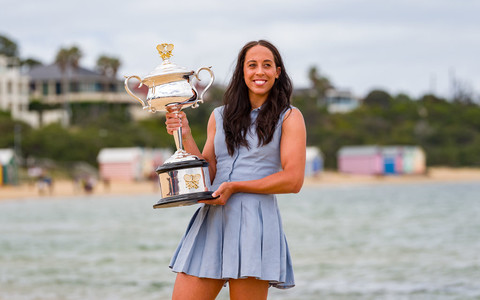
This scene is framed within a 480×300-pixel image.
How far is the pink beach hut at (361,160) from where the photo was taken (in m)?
54.7

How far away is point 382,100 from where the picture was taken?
272ft

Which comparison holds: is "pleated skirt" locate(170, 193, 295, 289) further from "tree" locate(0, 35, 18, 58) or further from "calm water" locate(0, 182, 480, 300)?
"tree" locate(0, 35, 18, 58)

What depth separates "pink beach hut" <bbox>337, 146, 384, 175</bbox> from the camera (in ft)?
180

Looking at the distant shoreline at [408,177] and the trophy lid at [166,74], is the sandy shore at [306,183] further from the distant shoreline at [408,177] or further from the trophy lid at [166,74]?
the trophy lid at [166,74]

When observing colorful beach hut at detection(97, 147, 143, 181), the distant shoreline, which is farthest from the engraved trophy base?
→ the distant shoreline

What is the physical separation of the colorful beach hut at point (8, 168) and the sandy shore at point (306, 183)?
37 cm

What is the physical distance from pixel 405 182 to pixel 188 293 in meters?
55.8

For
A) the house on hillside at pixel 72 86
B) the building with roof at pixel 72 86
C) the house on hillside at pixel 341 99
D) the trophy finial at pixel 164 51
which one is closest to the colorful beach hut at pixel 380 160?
the house on hillside at pixel 72 86

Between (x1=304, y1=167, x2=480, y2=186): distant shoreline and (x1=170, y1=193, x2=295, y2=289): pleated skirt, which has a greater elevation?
(x1=170, y1=193, x2=295, y2=289): pleated skirt

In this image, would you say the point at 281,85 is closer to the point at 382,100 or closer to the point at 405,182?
the point at 405,182

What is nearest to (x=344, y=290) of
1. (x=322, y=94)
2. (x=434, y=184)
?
(x=434, y=184)

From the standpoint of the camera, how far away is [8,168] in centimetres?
4069

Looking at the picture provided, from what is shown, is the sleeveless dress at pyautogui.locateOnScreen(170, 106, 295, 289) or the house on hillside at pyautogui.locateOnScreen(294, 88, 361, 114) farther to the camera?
the house on hillside at pyautogui.locateOnScreen(294, 88, 361, 114)

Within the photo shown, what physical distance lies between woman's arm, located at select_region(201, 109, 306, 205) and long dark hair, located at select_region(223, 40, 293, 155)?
66 millimetres
